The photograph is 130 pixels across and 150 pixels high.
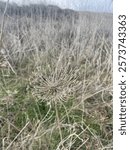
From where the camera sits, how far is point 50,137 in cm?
165

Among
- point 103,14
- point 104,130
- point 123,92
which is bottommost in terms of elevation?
point 104,130

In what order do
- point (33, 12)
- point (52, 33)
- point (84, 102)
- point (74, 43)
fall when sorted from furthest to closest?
point (33, 12), point (52, 33), point (74, 43), point (84, 102)

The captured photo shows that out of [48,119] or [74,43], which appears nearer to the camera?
[48,119]

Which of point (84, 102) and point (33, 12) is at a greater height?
point (33, 12)

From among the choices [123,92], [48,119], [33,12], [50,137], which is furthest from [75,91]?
[33,12]

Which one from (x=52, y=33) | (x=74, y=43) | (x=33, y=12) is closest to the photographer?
(x=74, y=43)

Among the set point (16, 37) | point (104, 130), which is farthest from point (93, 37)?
point (104, 130)

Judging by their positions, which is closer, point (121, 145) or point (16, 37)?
point (121, 145)

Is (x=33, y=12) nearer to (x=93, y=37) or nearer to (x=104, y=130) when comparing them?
(x=93, y=37)

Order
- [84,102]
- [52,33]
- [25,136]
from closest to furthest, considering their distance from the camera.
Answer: [25,136] → [84,102] → [52,33]

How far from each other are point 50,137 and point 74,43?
0.86 m

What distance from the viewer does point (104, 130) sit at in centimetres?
179

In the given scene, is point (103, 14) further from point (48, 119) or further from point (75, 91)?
point (48, 119)

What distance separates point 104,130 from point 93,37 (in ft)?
2.49
